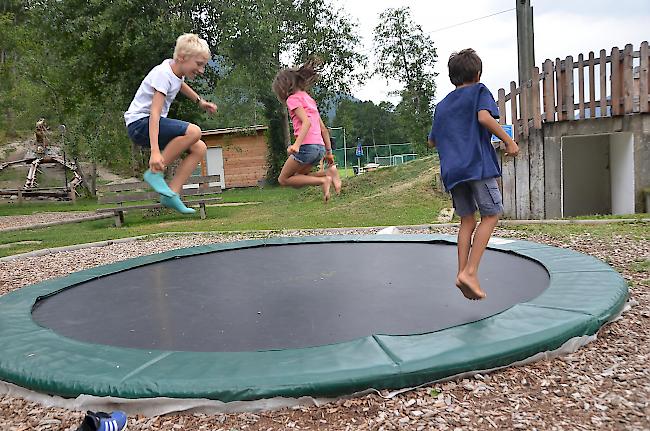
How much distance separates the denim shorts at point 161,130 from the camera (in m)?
2.55

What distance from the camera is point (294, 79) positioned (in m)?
2.77

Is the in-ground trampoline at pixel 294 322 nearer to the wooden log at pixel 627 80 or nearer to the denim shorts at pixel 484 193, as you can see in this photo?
the denim shorts at pixel 484 193

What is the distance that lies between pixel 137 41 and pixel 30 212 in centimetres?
531

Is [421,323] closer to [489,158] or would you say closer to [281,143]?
[489,158]

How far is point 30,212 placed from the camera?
11.6m

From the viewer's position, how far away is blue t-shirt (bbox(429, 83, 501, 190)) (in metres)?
1.89

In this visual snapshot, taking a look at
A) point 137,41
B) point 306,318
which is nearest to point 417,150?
point 137,41

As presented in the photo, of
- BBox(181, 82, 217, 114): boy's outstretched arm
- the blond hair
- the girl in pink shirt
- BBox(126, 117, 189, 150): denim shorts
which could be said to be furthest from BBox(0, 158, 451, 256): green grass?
the blond hair

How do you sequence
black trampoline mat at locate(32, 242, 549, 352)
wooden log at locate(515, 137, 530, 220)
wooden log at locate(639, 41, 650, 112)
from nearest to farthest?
black trampoline mat at locate(32, 242, 549, 352) < wooden log at locate(639, 41, 650, 112) < wooden log at locate(515, 137, 530, 220)

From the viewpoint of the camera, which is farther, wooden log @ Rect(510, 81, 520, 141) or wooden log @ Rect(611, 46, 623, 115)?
wooden log @ Rect(510, 81, 520, 141)

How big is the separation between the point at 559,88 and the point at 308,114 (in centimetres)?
384

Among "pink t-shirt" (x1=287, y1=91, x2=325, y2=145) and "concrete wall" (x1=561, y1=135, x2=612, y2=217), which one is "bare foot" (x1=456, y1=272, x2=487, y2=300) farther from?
"concrete wall" (x1=561, y1=135, x2=612, y2=217)

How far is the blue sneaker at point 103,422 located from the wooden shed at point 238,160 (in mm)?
15432

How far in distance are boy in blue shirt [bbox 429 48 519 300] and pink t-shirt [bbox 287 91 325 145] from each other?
933 mm
